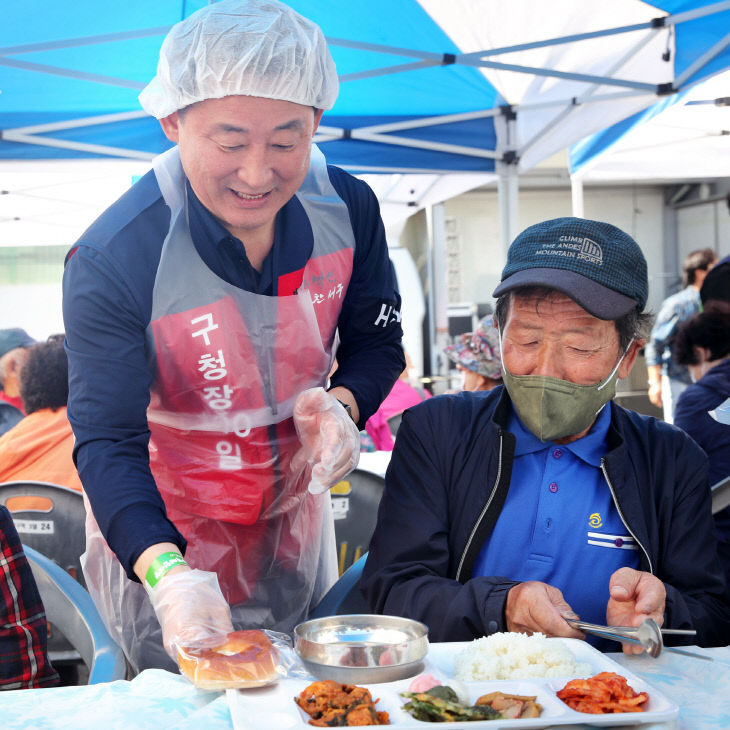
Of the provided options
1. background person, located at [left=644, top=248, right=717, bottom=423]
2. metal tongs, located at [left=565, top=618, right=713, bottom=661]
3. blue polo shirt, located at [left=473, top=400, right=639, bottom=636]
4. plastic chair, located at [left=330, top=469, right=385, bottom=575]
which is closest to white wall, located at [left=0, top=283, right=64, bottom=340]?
background person, located at [left=644, top=248, right=717, bottom=423]

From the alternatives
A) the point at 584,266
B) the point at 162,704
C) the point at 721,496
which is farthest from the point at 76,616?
the point at 721,496

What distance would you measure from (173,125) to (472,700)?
3.96 ft

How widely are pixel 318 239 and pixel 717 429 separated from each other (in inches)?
52.0

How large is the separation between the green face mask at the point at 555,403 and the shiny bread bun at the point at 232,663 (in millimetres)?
771

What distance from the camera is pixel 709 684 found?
3.76 feet

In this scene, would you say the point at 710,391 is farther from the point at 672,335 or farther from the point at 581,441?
the point at 672,335

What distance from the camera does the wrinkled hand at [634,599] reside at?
1.38 meters

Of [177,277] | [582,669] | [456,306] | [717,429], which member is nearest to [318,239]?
[177,277]

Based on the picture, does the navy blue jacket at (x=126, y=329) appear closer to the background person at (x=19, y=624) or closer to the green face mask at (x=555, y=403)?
the background person at (x=19, y=624)

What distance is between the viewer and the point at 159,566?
4.33ft

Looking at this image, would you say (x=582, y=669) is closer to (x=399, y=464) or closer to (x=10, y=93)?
(x=399, y=464)

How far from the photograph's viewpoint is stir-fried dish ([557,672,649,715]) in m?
0.99

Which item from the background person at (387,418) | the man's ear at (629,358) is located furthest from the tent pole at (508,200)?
the man's ear at (629,358)

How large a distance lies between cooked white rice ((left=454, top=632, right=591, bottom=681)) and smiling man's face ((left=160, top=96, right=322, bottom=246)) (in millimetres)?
905
